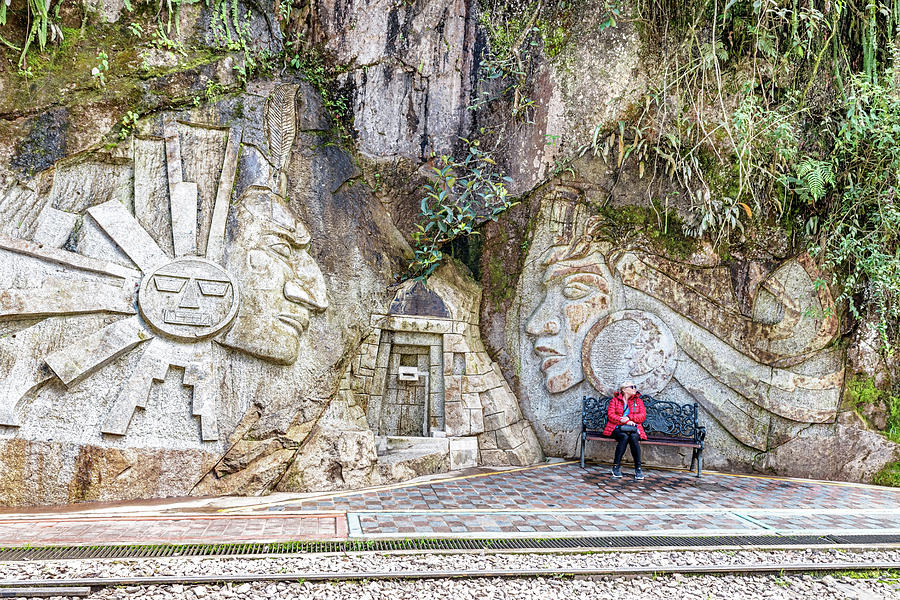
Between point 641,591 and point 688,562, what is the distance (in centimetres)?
50

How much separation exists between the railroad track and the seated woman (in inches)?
83.8

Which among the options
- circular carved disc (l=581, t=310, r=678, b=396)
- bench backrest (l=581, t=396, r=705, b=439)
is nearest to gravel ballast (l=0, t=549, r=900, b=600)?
bench backrest (l=581, t=396, r=705, b=439)

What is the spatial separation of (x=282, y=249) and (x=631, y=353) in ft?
11.7

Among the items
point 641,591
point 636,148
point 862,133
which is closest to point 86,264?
point 641,591

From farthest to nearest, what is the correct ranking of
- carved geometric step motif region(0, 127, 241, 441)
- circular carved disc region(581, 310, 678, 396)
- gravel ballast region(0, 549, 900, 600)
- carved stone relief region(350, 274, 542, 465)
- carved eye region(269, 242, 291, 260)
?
1. circular carved disc region(581, 310, 678, 396)
2. carved stone relief region(350, 274, 542, 465)
3. carved eye region(269, 242, 291, 260)
4. carved geometric step motif region(0, 127, 241, 441)
5. gravel ballast region(0, 549, 900, 600)

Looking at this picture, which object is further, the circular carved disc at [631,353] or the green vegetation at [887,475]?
the circular carved disc at [631,353]

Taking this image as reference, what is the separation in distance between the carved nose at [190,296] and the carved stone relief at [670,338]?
10.6 feet

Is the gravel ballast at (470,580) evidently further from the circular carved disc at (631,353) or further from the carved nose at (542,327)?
the carved nose at (542,327)

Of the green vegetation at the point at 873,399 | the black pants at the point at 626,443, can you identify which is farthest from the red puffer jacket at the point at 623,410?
the green vegetation at the point at 873,399

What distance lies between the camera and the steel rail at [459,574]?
304 centimetres

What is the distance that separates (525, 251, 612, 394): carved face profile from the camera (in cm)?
629

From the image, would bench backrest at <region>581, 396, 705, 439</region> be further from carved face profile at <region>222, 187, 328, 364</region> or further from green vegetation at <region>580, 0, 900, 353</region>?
carved face profile at <region>222, 187, 328, 364</region>

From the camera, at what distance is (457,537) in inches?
152

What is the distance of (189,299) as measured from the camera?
4.70 meters
